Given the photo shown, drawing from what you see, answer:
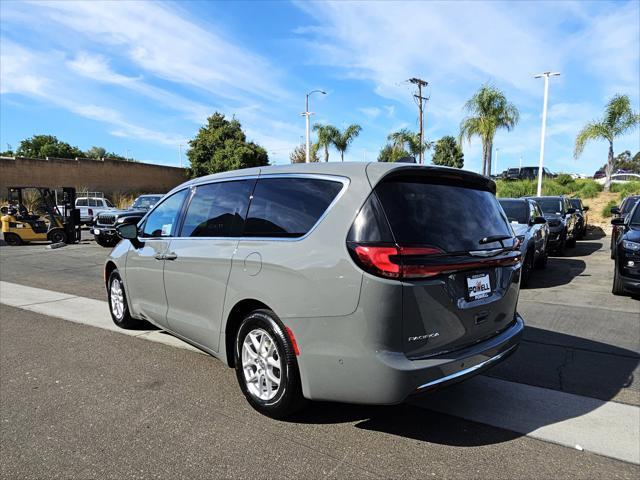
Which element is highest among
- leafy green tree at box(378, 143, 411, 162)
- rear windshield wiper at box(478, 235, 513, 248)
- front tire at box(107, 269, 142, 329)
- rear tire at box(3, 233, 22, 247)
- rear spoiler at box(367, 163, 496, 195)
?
leafy green tree at box(378, 143, 411, 162)

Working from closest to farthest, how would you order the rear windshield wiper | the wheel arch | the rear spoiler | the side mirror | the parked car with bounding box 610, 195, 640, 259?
the rear spoiler < the rear windshield wiper < the wheel arch < the side mirror < the parked car with bounding box 610, 195, 640, 259

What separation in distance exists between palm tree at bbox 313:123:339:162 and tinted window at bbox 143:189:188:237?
35.2m

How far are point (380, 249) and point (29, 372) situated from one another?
3637 mm

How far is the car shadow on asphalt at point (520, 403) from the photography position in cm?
321

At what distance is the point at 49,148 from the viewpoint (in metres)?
68.9

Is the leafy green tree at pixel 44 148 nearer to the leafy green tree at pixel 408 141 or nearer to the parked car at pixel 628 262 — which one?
the leafy green tree at pixel 408 141

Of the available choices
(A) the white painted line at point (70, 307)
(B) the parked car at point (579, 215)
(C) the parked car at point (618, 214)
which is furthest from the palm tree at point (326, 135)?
(A) the white painted line at point (70, 307)

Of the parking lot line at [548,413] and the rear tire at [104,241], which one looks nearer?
the parking lot line at [548,413]

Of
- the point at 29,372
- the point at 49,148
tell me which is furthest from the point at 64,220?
the point at 49,148

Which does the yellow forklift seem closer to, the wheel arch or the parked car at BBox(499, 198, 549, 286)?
the parked car at BBox(499, 198, 549, 286)

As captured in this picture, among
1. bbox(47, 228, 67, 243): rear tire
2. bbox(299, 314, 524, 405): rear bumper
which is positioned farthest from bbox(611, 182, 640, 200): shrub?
bbox(47, 228, 67, 243): rear tire

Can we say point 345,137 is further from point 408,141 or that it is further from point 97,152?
point 97,152

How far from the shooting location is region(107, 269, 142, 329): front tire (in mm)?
5516

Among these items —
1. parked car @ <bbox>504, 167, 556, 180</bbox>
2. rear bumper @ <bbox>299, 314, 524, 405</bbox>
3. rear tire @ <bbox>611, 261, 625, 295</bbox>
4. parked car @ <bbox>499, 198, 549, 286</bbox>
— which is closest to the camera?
rear bumper @ <bbox>299, 314, 524, 405</bbox>
